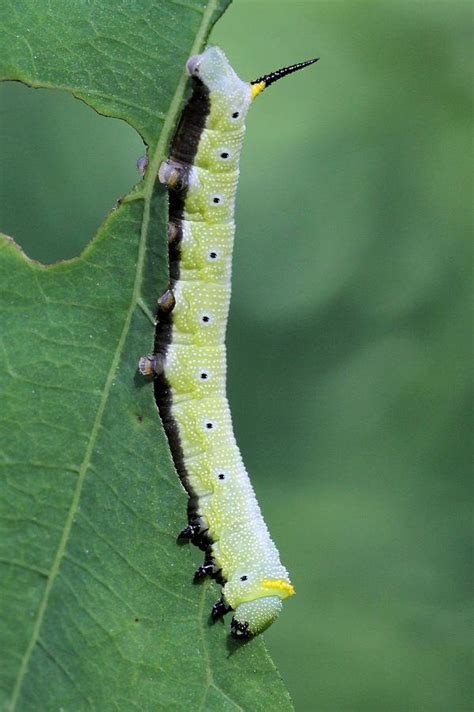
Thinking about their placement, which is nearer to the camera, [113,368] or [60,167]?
[113,368]

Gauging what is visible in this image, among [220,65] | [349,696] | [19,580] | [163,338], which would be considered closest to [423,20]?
[220,65]

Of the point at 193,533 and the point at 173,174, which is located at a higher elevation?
the point at 173,174

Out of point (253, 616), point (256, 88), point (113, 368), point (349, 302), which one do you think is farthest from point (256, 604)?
point (349, 302)

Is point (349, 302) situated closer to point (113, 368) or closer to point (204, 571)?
point (204, 571)

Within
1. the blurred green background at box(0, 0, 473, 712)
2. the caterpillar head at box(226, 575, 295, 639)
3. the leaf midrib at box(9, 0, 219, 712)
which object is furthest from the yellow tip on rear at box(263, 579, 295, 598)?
the blurred green background at box(0, 0, 473, 712)

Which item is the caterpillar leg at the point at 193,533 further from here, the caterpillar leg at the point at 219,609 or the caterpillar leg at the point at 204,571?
the caterpillar leg at the point at 219,609

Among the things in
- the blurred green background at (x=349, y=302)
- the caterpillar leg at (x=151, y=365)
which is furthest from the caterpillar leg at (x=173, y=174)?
the blurred green background at (x=349, y=302)

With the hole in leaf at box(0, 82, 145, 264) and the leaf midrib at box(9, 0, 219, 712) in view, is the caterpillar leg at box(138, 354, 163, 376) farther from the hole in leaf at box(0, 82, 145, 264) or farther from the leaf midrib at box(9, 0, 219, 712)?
the hole in leaf at box(0, 82, 145, 264)
